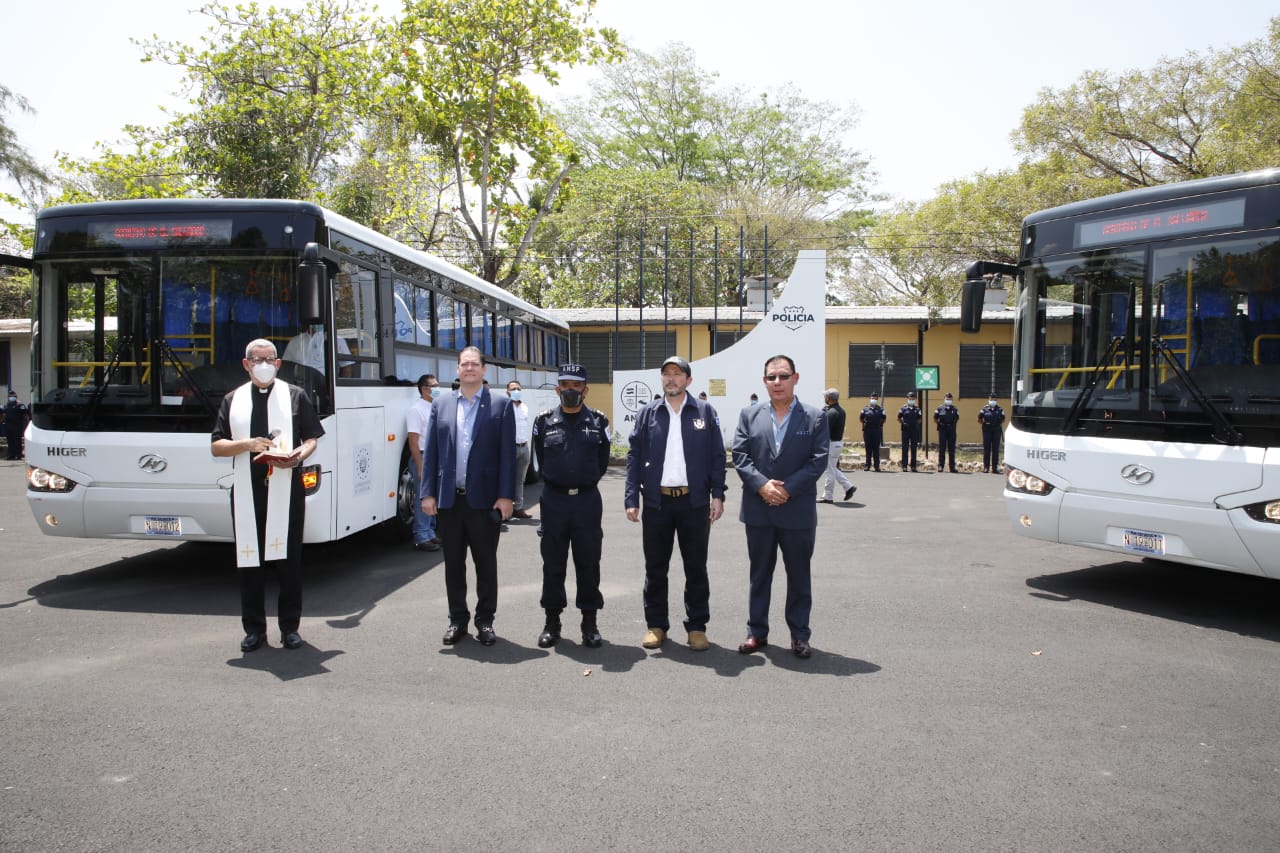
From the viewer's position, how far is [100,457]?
Result: 7301mm

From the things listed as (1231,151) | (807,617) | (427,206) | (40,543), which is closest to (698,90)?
(427,206)

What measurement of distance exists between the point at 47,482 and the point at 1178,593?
9.26 meters

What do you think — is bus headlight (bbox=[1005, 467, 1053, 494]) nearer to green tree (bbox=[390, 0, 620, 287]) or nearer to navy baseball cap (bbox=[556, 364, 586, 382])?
navy baseball cap (bbox=[556, 364, 586, 382])

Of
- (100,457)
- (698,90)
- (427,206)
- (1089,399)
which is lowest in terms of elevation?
(100,457)

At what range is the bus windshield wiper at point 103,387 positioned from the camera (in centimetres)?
733

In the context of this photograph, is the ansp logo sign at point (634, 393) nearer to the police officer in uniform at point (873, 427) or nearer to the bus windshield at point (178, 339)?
the police officer in uniform at point (873, 427)

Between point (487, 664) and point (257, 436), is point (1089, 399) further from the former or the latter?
point (257, 436)

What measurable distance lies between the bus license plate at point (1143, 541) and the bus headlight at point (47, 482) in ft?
26.7

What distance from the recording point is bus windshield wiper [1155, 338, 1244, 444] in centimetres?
645

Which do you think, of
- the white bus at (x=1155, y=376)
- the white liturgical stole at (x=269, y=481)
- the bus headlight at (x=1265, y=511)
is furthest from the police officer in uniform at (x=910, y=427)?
the white liturgical stole at (x=269, y=481)

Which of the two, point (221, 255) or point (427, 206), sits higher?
point (427, 206)

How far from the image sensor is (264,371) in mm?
5922

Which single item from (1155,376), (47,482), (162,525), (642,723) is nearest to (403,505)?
(162,525)

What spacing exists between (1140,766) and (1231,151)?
69.1 feet
